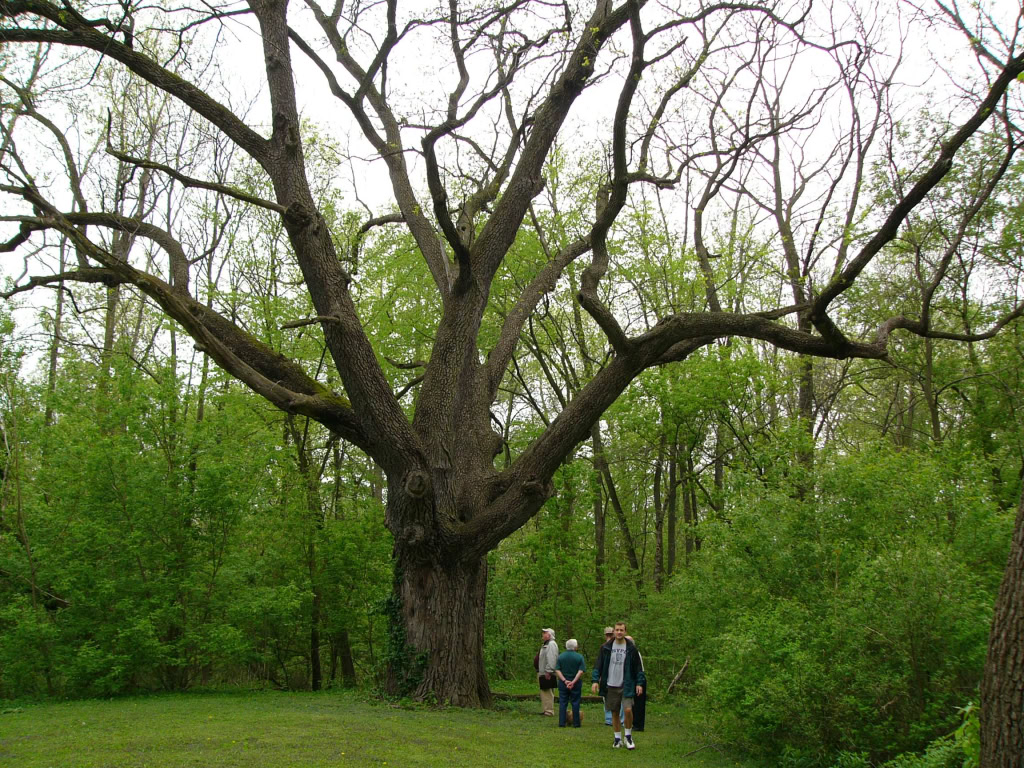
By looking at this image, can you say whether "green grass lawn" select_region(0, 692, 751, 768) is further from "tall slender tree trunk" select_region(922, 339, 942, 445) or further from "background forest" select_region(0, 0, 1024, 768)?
"tall slender tree trunk" select_region(922, 339, 942, 445)

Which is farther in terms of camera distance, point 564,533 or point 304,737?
point 564,533

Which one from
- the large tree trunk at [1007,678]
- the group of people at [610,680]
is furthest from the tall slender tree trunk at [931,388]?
the large tree trunk at [1007,678]

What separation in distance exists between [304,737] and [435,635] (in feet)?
11.5

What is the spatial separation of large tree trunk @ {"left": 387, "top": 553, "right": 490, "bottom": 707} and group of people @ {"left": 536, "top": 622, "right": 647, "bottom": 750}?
1.51m

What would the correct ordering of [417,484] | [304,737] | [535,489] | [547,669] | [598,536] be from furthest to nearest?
[598,536]
[547,669]
[535,489]
[417,484]
[304,737]

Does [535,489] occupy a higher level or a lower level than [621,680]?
higher

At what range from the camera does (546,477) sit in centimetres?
1141

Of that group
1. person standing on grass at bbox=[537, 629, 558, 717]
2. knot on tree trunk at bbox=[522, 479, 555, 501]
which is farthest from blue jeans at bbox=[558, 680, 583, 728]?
knot on tree trunk at bbox=[522, 479, 555, 501]

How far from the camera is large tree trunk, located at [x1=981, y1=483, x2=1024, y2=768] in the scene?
4.48 metres

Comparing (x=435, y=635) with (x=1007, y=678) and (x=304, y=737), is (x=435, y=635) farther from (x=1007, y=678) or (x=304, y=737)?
(x=1007, y=678)

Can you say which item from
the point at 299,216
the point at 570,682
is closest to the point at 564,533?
the point at 570,682

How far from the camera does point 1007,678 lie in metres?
4.57

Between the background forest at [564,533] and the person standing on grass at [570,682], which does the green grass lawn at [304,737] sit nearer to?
the person standing on grass at [570,682]

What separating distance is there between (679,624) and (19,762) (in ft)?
39.4
